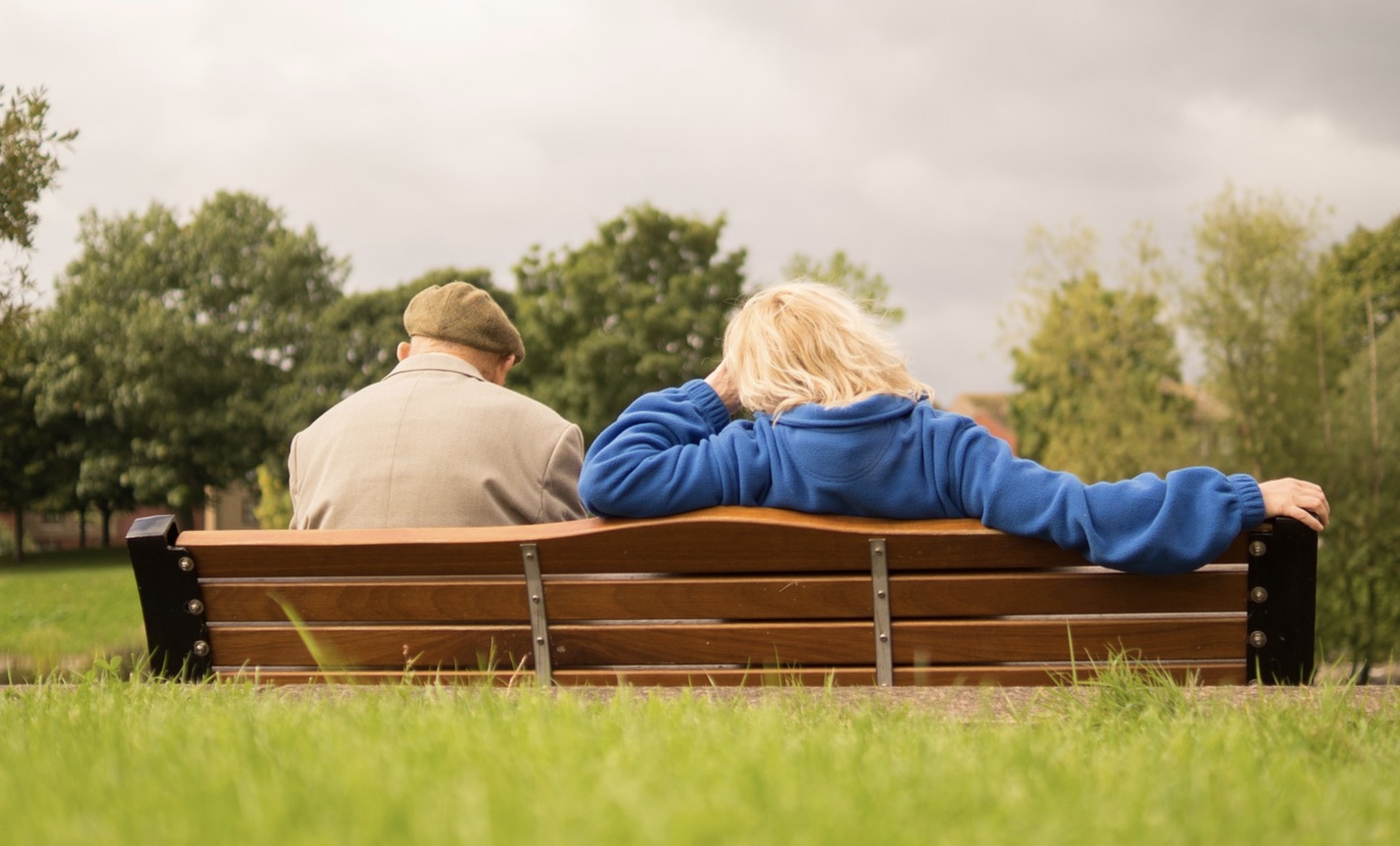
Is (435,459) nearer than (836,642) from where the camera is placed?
No

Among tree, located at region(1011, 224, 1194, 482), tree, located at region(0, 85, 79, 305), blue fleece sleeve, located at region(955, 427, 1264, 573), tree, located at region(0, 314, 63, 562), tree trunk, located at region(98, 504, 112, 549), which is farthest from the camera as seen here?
tree trunk, located at region(98, 504, 112, 549)

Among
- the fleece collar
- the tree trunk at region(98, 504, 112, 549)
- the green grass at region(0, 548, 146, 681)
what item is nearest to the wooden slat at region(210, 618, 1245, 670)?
the fleece collar

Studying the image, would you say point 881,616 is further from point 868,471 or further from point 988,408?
point 988,408

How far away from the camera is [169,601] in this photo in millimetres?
3986

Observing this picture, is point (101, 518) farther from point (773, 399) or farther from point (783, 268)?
point (773, 399)

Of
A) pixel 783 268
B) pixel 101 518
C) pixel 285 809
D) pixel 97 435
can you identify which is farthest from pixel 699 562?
pixel 101 518

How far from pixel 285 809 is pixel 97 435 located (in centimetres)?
4430

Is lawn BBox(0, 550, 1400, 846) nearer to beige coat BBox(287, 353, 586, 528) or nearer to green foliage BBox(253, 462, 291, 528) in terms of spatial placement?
beige coat BBox(287, 353, 586, 528)

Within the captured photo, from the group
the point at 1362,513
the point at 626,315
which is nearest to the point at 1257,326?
the point at 1362,513

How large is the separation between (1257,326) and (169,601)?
27.7 meters

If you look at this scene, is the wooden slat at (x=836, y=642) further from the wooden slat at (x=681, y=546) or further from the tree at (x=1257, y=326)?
the tree at (x=1257, y=326)

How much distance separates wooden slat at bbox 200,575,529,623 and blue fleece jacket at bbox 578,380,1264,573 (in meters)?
0.38

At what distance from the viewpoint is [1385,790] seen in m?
2.46

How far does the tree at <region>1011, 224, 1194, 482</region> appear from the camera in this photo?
3241cm
